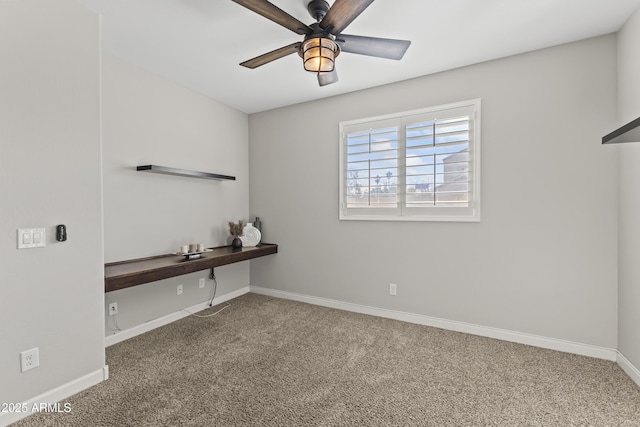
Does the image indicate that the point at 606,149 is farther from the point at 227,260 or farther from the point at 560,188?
the point at 227,260

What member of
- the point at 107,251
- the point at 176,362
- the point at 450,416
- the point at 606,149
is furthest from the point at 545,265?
the point at 107,251

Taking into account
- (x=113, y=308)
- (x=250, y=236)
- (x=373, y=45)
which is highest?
(x=373, y=45)

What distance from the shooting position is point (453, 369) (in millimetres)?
2240

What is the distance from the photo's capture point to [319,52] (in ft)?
6.20

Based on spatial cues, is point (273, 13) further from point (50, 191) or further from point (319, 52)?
point (50, 191)

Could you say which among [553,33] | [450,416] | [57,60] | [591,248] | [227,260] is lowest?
[450,416]

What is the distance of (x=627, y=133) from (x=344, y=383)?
2.23m

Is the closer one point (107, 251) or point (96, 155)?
point (96, 155)

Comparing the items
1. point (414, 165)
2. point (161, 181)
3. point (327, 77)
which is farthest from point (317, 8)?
point (161, 181)

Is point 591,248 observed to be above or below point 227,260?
above

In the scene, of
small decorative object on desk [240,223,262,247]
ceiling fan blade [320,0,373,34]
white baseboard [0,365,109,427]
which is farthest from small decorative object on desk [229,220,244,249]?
ceiling fan blade [320,0,373,34]

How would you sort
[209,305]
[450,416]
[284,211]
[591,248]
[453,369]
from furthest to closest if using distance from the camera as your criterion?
[284,211]
[209,305]
[591,248]
[453,369]
[450,416]

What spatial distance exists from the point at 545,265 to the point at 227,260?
3036 mm

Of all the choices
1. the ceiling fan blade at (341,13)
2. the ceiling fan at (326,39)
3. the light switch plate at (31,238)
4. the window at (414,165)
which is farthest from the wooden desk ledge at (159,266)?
the ceiling fan blade at (341,13)
